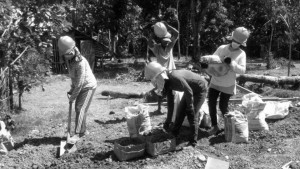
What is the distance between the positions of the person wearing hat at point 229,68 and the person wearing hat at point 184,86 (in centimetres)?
41

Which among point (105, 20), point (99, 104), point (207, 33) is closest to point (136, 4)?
point (105, 20)

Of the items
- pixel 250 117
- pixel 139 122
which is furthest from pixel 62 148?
pixel 250 117

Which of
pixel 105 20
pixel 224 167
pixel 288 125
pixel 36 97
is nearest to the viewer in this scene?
pixel 224 167

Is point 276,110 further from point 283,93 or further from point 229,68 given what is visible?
point 283,93

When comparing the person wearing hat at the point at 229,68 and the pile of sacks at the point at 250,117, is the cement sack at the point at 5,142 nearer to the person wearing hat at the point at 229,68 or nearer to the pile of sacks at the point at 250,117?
the person wearing hat at the point at 229,68

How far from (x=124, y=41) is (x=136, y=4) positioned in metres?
3.45

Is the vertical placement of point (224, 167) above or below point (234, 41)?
below

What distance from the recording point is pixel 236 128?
5.50 metres

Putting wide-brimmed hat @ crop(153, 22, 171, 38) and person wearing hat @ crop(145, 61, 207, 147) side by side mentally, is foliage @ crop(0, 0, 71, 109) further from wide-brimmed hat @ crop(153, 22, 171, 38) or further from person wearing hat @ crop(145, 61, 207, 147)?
person wearing hat @ crop(145, 61, 207, 147)

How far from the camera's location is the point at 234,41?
220 inches

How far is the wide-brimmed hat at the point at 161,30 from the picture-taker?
621 centimetres

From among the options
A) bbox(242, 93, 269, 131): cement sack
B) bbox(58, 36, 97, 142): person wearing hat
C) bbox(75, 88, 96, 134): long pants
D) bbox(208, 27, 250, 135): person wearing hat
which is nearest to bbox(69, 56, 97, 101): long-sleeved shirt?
bbox(58, 36, 97, 142): person wearing hat

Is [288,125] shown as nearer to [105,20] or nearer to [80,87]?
[80,87]

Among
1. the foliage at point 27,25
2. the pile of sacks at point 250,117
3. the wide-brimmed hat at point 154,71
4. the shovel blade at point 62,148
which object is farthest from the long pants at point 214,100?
the foliage at point 27,25
